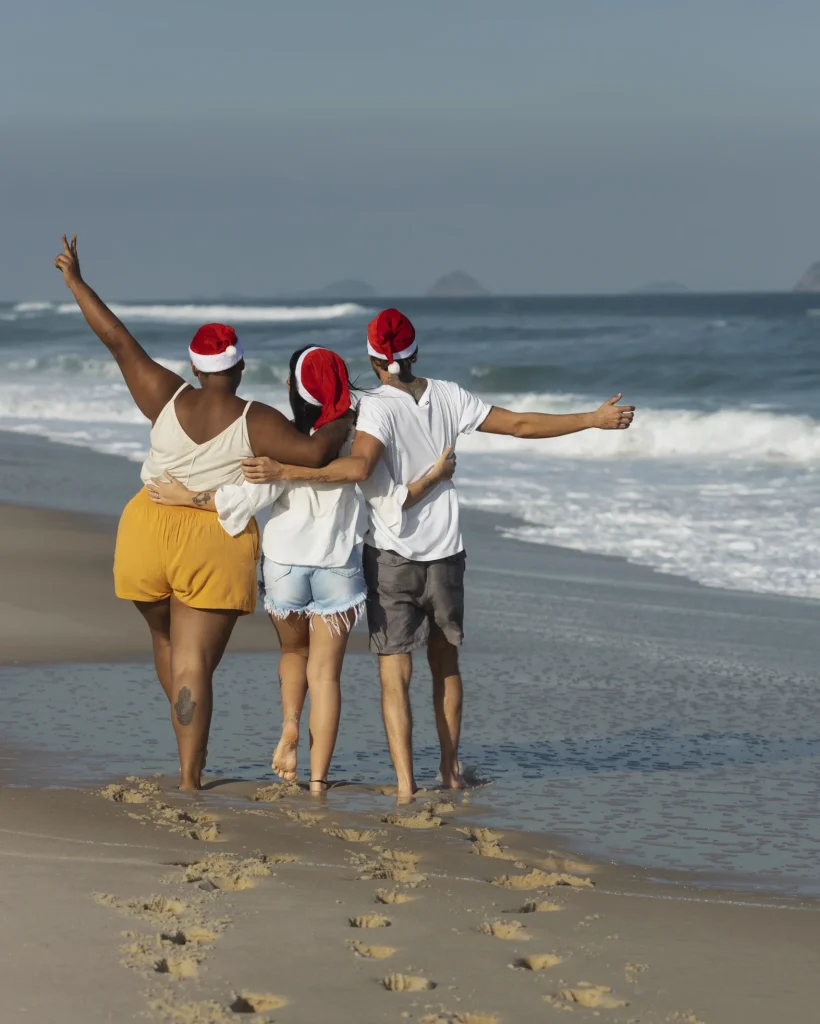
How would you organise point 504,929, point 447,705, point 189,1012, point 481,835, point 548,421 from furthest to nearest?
point 447,705, point 548,421, point 481,835, point 504,929, point 189,1012

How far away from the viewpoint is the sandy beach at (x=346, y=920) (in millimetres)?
3066

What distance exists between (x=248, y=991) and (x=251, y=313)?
88.9 meters

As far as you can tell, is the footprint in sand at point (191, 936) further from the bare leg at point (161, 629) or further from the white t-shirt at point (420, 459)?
the white t-shirt at point (420, 459)

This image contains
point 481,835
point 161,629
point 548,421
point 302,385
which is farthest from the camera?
point 548,421

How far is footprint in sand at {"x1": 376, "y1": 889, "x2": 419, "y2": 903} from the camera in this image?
3.70 meters

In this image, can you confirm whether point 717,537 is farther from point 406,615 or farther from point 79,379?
point 79,379

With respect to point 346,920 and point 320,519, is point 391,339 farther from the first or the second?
point 346,920

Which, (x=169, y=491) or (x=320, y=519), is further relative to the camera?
(x=320, y=519)

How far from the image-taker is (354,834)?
175 inches

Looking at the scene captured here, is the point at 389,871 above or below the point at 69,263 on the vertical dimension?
below

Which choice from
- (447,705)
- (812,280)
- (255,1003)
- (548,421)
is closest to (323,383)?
(548,421)

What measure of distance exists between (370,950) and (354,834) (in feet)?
3.68

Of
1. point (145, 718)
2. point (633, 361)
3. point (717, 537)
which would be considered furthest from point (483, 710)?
point (633, 361)

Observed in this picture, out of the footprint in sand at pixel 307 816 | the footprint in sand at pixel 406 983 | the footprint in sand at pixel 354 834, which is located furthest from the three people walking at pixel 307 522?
the footprint in sand at pixel 406 983
